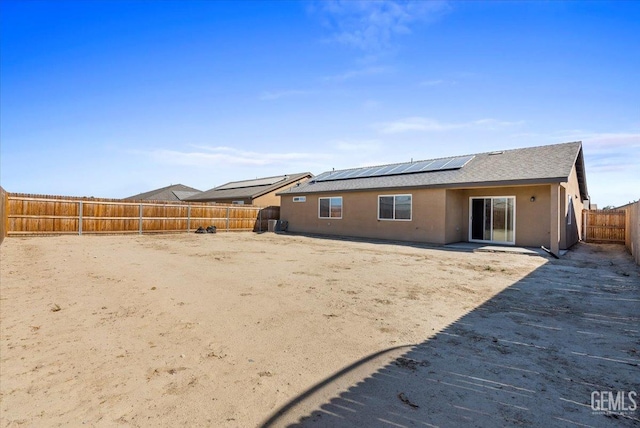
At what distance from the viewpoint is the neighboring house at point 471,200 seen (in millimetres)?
12172

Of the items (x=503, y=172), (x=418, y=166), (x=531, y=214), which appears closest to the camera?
(x=531, y=214)

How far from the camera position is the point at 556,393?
8.55 ft

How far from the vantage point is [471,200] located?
14422mm

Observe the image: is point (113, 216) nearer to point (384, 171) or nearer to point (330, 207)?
point (330, 207)

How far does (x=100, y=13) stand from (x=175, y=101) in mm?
4307

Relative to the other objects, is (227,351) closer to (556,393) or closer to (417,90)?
(556,393)

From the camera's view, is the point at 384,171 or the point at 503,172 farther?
the point at 384,171

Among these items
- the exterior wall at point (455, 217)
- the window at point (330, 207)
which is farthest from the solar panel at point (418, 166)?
the window at point (330, 207)

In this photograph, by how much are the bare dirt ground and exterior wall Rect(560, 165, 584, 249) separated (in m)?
5.84

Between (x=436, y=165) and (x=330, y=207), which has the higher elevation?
(x=436, y=165)

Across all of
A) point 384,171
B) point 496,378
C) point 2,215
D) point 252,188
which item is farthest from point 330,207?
point 496,378

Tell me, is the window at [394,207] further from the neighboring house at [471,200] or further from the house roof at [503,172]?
the house roof at [503,172]

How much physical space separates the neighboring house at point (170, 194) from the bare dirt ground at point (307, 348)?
31805mm

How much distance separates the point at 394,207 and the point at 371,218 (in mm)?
1492
